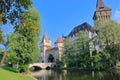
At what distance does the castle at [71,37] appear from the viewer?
286 feet

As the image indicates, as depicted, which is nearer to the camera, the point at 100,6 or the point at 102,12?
the point at 102,12

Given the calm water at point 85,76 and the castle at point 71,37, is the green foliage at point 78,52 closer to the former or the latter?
the castle at point 71,37

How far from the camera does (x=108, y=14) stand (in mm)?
87438

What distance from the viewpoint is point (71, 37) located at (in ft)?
331

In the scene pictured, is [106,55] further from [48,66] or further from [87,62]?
[48,66]

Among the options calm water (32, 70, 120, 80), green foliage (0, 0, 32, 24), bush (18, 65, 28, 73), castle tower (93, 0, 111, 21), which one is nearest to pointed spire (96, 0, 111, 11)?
castle tower (93, 0, 111, 21)

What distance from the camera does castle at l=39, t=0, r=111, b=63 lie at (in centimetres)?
8731

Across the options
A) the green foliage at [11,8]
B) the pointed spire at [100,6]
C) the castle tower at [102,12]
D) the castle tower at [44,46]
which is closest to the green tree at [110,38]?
the castle tower at [102,12]

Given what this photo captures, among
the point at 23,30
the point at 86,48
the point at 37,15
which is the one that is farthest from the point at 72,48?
the point at 23,30

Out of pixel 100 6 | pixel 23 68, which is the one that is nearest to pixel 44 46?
pixel 100 6

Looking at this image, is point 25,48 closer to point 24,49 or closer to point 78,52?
point 24,49

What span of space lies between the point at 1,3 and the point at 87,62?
182 feet

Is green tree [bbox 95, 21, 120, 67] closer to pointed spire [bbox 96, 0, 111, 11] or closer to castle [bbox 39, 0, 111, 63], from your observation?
castle [bbox 39, 0, 111, 63]

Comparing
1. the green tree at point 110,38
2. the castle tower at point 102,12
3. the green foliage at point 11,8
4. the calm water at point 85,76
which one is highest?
the castle tower at point 102,12
